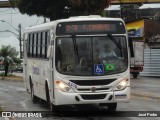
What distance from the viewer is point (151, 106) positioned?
17.4 meters

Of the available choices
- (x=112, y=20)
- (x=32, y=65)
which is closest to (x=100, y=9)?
(x=32, y=65)

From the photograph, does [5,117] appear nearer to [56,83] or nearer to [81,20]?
[56,83]

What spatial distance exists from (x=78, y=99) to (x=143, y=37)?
124 ft

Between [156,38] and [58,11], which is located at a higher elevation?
[58,11]

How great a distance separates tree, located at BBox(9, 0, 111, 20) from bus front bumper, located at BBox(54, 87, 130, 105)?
18.4 meters

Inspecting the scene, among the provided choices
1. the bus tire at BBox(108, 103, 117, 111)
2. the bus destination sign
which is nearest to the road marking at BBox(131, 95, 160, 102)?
the bus tire at BBox(108, 103, 117, 111)

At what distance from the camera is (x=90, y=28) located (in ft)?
49.4

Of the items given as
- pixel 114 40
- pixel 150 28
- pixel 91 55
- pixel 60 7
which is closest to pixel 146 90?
pixel 60 7

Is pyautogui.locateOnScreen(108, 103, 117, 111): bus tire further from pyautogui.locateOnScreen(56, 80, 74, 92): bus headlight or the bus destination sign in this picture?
the bus destination sign

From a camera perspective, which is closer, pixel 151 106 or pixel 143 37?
pixel 151 106

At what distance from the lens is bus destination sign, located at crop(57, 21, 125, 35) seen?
15.0 metres

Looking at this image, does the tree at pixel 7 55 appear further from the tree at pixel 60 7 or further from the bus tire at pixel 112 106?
the bus tire at pixel 112 106

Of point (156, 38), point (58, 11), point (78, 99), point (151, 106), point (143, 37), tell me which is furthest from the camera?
point (143, 37)

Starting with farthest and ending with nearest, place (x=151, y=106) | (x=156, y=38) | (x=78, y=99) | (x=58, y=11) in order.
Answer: (x=156, y=38) → (x=58, y=11) → (x=151, y=106) → (x=78, y=99)
